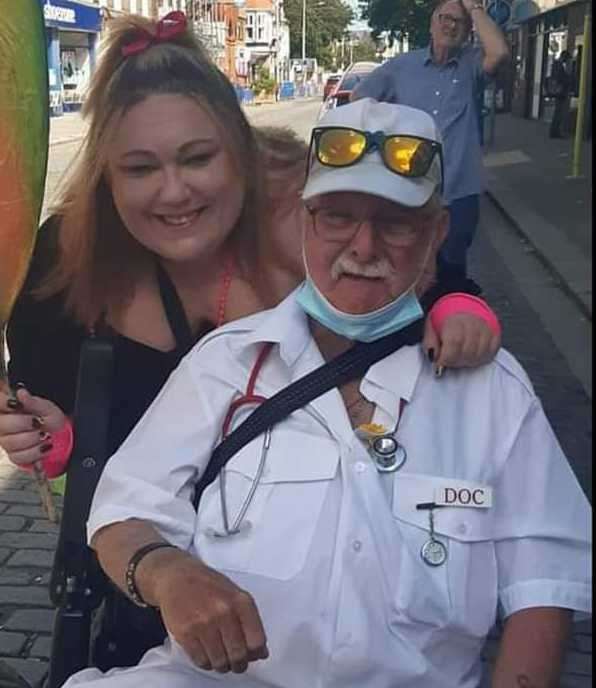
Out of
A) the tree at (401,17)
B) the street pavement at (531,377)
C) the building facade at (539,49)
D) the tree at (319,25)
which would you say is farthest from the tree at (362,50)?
the street pavement at (531,377)

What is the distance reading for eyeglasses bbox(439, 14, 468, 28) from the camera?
21.5 ft

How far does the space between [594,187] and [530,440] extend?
933mm

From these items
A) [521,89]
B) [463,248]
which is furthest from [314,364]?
[521,89]

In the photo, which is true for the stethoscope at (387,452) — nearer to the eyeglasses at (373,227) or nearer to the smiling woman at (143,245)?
the eyeglasses at (373,227)

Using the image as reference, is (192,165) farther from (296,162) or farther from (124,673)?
(124,673)

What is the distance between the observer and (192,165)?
2207mm

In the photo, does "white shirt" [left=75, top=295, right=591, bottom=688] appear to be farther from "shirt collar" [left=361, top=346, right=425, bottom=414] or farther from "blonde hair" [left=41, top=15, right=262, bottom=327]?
"blonde hair" [left=41, top=15, right=262, bottom=327]

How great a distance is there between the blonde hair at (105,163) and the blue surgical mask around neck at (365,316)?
493 millimetres

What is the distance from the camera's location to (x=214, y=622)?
1494 mm

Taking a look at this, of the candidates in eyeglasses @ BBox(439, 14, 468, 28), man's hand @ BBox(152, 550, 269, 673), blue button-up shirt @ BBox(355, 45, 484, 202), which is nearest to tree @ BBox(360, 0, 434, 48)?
eyeglasses @ BBox(439, 14, 468, 28)

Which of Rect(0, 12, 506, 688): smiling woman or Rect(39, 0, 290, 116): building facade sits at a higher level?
Rect(39, 0, 290, 116): building facade

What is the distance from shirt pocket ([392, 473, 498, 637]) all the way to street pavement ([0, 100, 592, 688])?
19 cm

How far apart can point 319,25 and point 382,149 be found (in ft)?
263

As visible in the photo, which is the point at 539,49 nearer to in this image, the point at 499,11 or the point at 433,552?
the point at 499,11
